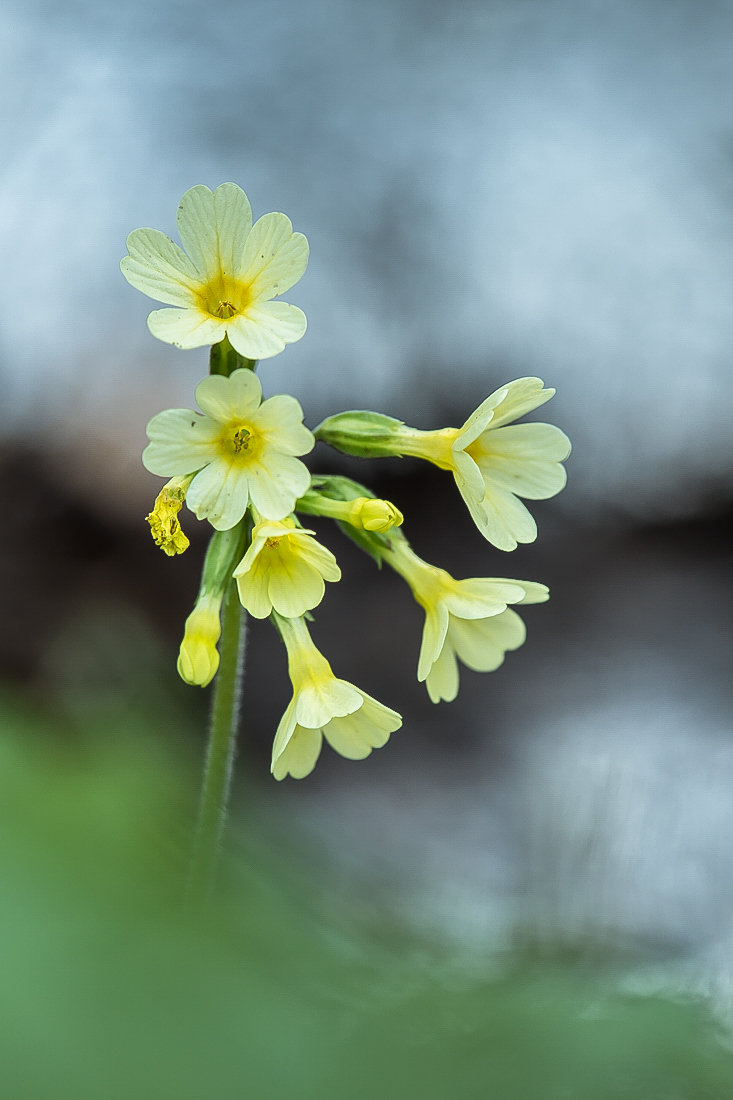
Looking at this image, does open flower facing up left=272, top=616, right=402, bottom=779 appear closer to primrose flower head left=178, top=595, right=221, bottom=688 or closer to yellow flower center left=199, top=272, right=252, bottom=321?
primrose flower head left=178, top=595, right=221, bottom=688

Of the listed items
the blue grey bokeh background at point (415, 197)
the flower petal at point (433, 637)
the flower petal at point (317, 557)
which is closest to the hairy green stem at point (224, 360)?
the flower petal at point (317, 557)


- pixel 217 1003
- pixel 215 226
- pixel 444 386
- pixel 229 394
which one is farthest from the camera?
pixel 444 386

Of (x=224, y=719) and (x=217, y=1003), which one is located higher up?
(x=224, y=719)

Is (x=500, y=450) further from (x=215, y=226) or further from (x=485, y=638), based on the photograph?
(x=215, y=226)

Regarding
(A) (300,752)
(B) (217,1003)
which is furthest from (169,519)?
(B) (217,1003)

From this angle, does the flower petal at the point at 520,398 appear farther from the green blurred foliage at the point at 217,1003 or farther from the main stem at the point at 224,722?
the green blurred foliage at the point at 217,1003

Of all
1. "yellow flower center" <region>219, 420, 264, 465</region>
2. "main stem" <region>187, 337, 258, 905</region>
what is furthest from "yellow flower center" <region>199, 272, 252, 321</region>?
"yellow flower center" <region>219, 420, 264, 465</region>
